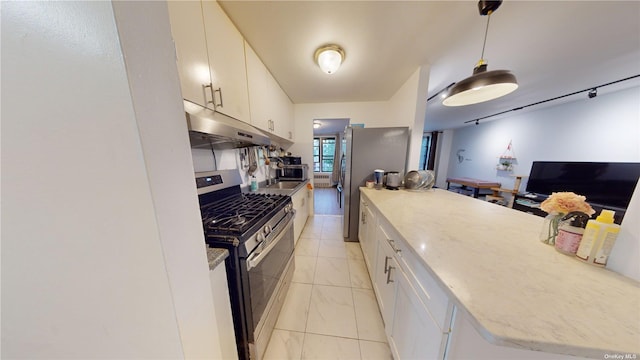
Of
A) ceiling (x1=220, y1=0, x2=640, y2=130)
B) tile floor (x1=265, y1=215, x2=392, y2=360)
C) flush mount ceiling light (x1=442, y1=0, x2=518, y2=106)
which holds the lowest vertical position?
tile floor (x1=265, y1=215, x2=392, y2=360)

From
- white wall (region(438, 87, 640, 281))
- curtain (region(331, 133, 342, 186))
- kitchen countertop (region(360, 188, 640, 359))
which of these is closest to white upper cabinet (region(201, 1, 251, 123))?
kitchen countertop (region(360, 188, 640, 359))

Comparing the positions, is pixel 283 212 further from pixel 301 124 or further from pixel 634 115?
pixel 634 115

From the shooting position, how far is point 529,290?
53 cm

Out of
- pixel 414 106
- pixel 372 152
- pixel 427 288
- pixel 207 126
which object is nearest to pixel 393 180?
pixel 372 152

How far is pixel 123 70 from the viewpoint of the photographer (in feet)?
1.10

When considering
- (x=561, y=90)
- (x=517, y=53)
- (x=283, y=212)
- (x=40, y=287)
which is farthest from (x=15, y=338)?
(x=561, y=90)

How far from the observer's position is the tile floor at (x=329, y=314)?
1111 mm

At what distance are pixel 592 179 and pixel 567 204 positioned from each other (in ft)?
12.4

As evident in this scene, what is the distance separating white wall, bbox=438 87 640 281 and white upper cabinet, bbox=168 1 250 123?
5.19 metres

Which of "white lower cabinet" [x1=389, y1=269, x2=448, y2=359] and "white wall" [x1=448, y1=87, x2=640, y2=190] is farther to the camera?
"white wall" [x1=448, y1=87, x2=640, y2=190]

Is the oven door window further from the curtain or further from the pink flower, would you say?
the curtain

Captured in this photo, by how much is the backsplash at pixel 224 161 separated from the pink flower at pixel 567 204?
1791 millimetres

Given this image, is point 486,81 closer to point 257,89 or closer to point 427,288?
point 427,288

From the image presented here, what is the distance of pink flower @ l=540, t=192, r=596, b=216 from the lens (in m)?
0.70
